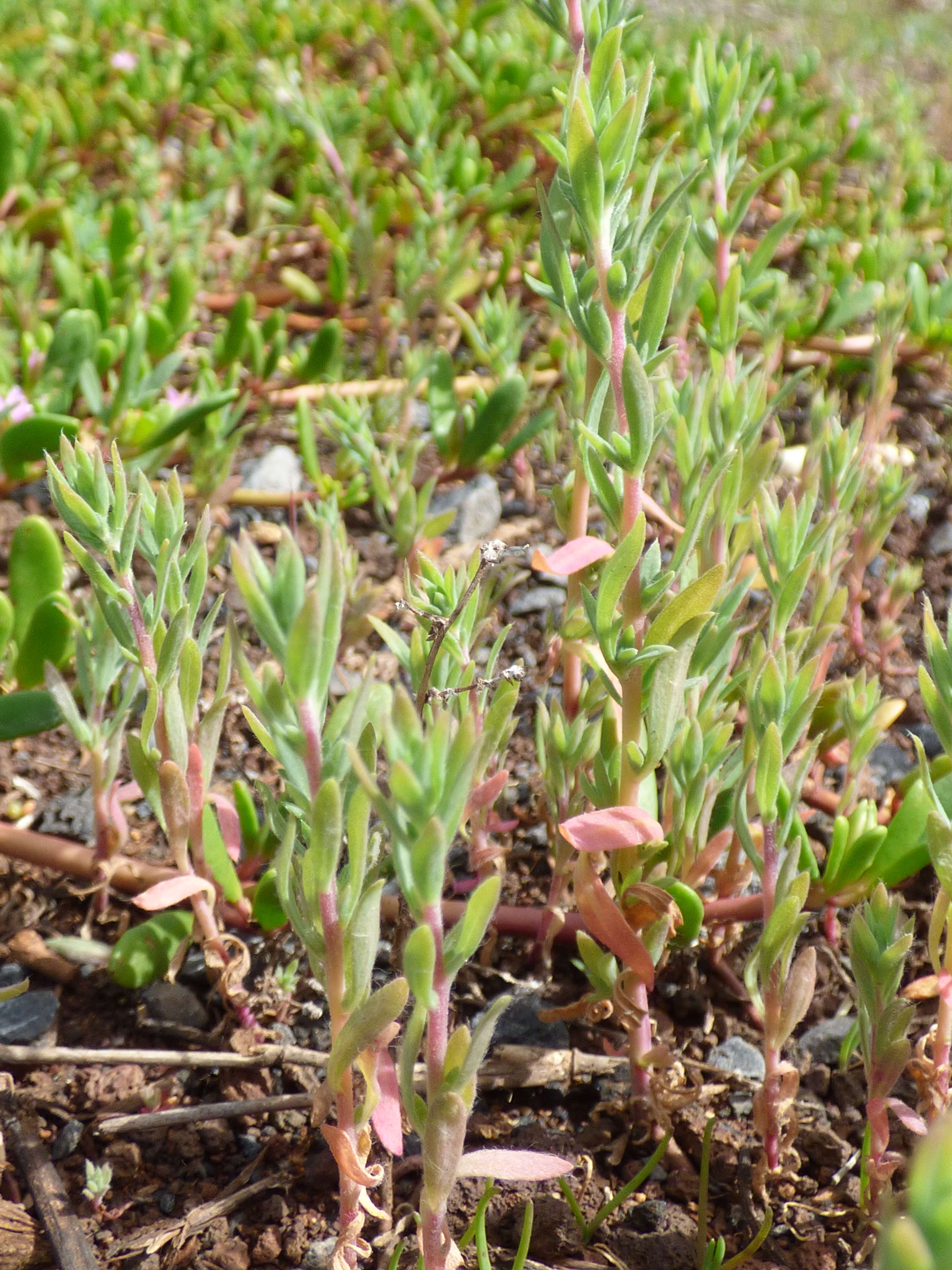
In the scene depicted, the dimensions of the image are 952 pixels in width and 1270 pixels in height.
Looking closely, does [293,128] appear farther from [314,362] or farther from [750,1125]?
[750,1125]

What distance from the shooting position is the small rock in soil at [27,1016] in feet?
5.09

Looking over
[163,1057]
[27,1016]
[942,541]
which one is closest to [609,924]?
[163,1057]

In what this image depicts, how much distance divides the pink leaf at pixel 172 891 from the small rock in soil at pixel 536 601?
1.06 m

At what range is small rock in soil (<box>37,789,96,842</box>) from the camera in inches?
74.3

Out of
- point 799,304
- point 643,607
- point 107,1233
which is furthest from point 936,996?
point 799,304

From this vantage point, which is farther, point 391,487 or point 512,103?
point 512,103

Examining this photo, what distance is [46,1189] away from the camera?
4.39ft

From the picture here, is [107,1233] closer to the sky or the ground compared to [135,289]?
closer to the ground

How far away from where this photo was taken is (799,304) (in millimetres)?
2732

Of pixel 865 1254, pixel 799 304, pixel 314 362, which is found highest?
pixel 799 304

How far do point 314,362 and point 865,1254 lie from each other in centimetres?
221

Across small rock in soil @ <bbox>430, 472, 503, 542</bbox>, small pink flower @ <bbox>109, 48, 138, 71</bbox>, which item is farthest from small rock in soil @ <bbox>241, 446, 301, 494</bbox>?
small pink flower @ <bbox>109, 48, 138, 71</bbox>

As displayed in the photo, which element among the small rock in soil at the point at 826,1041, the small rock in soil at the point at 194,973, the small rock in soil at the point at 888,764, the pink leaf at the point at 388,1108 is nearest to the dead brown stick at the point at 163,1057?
the small rock in soil at the point at 194,973

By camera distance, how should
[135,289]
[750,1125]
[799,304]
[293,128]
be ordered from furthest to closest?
[293,128] → [135,289] → [799,304] → [750,1125]
